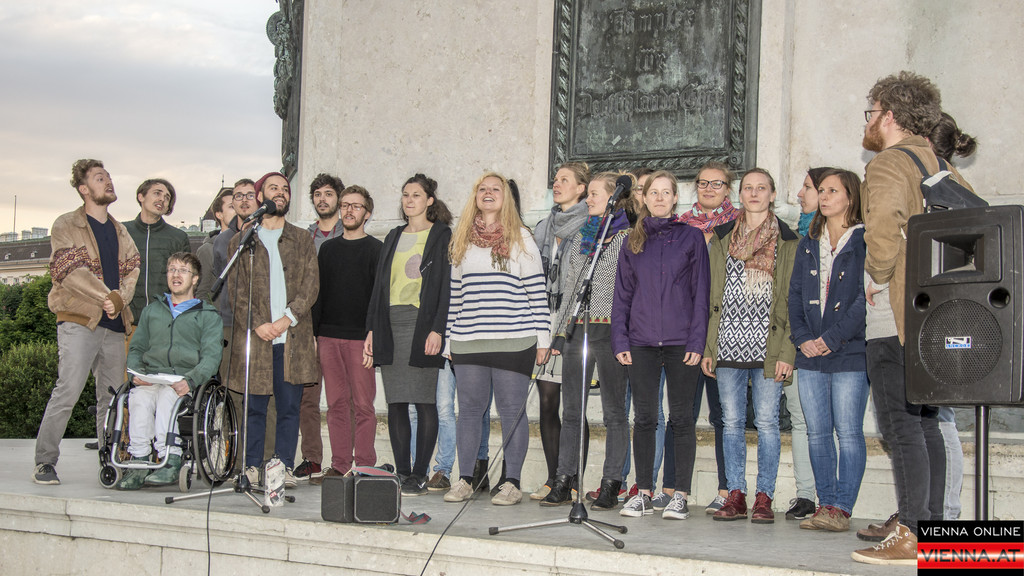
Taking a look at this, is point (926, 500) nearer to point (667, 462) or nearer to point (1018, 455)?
point (1018, 455)

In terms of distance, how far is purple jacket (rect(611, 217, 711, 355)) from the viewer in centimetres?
551

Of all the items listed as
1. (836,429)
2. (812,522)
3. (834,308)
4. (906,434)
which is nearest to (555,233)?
(834,308)

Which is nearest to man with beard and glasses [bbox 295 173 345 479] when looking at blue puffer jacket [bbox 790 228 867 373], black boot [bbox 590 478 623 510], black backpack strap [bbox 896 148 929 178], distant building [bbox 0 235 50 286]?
black boot [bbox 590 478 623 510]

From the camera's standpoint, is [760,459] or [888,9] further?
[888,9]

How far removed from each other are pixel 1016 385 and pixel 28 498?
5.02 m

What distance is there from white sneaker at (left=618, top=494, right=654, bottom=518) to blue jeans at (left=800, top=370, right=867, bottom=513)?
2.95 feet

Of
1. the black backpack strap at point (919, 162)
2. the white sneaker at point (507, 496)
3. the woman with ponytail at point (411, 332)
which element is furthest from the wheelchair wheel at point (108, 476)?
the black backpack strap at point (919, 162)

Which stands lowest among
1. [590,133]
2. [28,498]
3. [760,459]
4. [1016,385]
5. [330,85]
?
[28,498]

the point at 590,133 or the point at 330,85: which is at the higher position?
the point at 330,85

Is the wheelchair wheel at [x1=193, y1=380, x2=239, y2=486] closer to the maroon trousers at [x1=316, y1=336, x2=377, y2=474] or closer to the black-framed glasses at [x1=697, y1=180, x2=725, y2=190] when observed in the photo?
the maroon trousers at [x1=316, y1=336, x2=377, y2=474]

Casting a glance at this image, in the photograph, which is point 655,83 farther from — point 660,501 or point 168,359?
point 168,359

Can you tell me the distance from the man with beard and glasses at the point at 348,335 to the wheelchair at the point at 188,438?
70cm

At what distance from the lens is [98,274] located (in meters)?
6.73

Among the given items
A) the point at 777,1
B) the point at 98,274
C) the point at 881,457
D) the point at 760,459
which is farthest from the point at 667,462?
the point at 98,274
